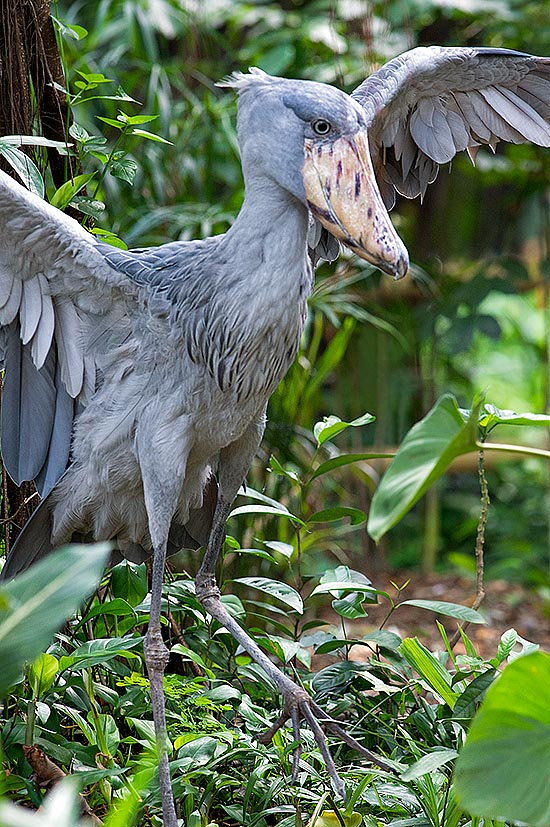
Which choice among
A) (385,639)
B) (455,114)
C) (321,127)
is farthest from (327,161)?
(385,639)

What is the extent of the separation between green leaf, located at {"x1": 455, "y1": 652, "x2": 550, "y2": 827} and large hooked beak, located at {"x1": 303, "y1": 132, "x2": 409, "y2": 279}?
492 mm

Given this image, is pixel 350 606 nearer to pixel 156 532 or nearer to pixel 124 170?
pixel 156 532

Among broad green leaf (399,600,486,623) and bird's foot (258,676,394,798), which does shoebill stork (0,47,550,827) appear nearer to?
bird's foot (258,676,394,798)

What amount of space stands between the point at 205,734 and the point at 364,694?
432mm

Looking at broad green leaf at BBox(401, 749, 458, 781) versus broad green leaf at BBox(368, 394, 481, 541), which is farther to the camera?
broad green leaf at BBox(401, 749, 458, 781)

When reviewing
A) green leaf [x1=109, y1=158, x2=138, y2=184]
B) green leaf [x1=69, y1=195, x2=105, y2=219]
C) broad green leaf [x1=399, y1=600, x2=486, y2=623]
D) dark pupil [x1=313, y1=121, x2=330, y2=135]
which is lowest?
broad green leaf [x1=399, y1=600, x2=486, y2=623]

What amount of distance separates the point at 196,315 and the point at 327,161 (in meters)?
0.27

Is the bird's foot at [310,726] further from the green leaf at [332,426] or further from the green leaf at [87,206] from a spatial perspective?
the green leaf at [87,206]

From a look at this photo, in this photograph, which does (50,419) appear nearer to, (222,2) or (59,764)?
(59,764)

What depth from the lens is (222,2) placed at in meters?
3.59

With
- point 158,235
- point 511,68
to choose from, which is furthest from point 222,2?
point 511,68

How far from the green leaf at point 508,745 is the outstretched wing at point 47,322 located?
0.73 m

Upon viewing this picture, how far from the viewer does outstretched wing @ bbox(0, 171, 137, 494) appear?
128cm

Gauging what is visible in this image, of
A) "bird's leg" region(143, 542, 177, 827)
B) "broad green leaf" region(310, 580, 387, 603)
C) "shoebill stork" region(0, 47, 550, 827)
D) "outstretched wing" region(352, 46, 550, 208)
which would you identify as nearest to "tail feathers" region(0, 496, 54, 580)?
"shoebill stork" region(0, 47, 550, 827)
